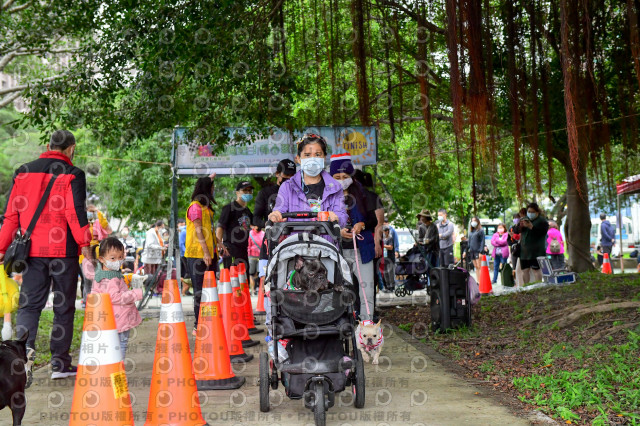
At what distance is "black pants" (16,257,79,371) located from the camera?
5602 mm

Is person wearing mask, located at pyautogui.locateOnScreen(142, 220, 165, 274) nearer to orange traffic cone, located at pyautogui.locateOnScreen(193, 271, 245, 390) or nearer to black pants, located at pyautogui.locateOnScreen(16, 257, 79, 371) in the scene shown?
black pants, located at pyautogui.locateOnScreen(16, 257, 79, 371)

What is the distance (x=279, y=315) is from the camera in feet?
15.4

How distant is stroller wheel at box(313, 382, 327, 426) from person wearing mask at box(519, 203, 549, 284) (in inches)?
414

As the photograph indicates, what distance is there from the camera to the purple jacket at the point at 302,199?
535 centimetres

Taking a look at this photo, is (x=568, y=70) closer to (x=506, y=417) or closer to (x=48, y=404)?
(x=506, y=417)

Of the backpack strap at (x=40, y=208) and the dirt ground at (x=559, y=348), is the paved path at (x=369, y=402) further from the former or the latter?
the backpack strap at (x=40, y=208)

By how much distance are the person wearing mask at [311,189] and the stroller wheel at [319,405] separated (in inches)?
54.6

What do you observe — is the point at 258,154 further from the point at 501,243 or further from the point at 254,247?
the point at 501,243

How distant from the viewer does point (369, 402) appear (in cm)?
507

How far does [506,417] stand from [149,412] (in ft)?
7.63

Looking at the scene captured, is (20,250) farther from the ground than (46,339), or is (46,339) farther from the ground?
(20,250)

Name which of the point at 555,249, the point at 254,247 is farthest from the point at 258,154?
the point at 555,249

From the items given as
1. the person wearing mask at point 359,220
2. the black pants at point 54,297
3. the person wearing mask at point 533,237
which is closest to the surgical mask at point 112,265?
the black pants at point 54,297

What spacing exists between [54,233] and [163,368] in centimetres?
211
